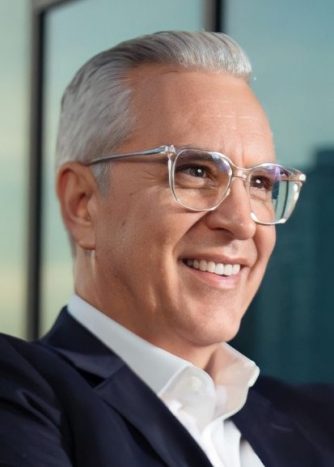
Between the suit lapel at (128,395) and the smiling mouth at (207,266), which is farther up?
the smiling mouth at (207,266)

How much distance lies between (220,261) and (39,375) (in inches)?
15.6

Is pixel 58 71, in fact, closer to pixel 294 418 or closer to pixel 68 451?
pixel 294 418

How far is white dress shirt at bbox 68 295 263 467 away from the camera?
1.81 m

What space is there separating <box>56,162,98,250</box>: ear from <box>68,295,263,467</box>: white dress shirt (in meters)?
0.12

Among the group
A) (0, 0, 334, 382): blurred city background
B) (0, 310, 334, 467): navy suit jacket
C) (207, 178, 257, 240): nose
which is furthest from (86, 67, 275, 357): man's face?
(0, 0, 334, 382): blurred city background

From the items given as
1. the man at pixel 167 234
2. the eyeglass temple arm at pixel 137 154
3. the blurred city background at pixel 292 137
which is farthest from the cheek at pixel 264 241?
the blurred city background at pixel 292 137

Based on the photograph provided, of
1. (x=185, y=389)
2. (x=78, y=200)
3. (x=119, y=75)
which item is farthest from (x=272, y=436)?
(x=119, y=75)

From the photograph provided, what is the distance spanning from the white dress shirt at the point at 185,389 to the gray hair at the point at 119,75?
0.91 ft

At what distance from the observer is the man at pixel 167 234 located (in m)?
1.79

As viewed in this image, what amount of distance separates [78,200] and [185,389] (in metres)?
0.41

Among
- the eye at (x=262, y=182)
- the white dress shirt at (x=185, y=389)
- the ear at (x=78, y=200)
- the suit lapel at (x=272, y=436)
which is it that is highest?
the eye at (x=262, y=182)

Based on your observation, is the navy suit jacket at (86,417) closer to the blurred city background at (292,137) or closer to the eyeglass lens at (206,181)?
the eyeglass lens at (206,181)

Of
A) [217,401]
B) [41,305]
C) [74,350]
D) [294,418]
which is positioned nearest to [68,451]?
[74,350]

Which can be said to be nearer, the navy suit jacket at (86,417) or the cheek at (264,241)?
the navy suit jacket at (86,417)
